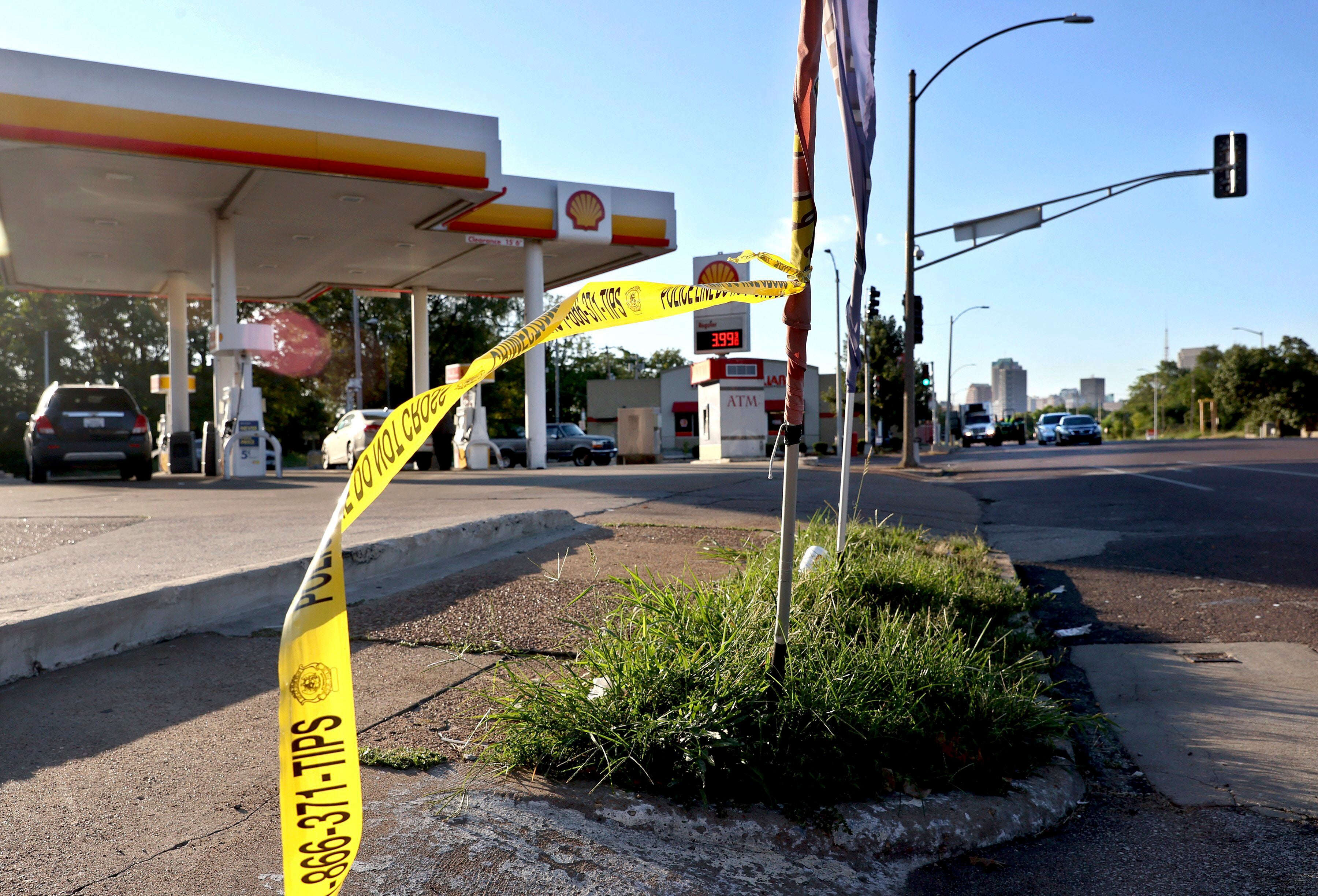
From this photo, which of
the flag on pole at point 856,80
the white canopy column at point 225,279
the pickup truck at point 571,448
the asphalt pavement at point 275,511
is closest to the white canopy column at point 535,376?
the asphalt pavement at point 275,511

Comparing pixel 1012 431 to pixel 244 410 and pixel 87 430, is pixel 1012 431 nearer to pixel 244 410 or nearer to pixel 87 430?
pixel 244 410

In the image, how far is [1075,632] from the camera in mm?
5383

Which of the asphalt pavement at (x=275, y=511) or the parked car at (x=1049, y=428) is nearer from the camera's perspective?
the asphalt pavement at (x=275, y=511)

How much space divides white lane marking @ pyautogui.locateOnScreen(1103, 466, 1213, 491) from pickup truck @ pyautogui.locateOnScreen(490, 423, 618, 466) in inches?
653

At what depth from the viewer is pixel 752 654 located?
10.5ft

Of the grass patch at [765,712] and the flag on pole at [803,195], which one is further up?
the flag on pole at [803,195]

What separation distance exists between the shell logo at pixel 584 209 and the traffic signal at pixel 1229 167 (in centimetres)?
1314

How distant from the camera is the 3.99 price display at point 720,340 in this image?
27.9 m

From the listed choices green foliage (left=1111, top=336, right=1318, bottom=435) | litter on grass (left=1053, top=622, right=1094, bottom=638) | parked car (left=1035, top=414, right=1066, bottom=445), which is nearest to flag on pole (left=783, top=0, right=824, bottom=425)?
litter on grass (left=1053, top=622, right=1094, bottom=638)

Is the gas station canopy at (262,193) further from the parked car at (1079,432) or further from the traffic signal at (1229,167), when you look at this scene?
the parked car at (1079,432)

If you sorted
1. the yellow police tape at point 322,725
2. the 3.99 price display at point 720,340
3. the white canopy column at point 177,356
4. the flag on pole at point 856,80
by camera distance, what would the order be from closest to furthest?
the yellow police tape at point 322,725 < the flag on pole at point 856,80 < the white canopy column at point 177,356 < the 3.99 price display at point 720,340

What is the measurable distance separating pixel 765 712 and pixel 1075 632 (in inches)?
128

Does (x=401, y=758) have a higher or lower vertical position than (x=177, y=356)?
lower

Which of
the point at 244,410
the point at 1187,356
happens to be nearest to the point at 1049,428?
the point at 244,410
